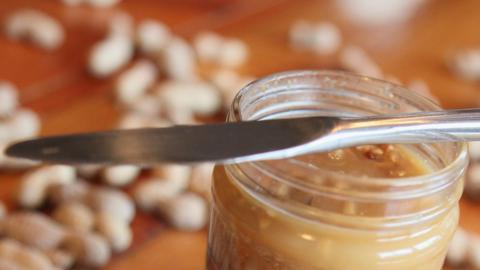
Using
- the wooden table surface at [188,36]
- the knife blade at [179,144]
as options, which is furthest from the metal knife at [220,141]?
the wooden table surface at [188,36]

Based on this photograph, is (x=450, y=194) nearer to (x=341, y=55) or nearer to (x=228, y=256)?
(x=228, y=256)

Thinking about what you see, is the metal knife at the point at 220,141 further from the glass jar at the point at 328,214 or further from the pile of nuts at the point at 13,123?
the pile of nuts at the point at 13,123

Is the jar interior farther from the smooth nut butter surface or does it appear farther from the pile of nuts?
the pile of nuts

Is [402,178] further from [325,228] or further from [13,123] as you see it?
[13,123]

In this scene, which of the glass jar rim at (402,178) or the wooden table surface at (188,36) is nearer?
the glass jar rim at (402,178)

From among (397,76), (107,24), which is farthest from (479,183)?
(107,24)
